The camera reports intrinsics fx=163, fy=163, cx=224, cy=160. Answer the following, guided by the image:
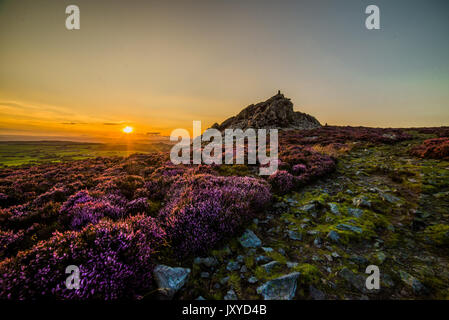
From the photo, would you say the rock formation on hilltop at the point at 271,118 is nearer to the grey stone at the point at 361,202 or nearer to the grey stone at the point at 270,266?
the grey stone at the point at 361,202

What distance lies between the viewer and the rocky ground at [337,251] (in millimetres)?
2555

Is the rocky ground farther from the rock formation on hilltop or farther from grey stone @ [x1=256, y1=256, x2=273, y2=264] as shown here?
the rock formation on hilltop

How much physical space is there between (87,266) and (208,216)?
7.27 feet

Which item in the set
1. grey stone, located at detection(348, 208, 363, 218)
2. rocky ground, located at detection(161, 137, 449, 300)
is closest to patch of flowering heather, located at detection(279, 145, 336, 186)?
rocky ground, located at detection(161, 137, 449, 300)

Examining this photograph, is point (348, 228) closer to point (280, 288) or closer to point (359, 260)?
point (359, 260)

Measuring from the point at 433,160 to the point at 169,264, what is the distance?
12.9 m

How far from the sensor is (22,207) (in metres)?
5.45

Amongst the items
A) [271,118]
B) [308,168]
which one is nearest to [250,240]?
[308,168]

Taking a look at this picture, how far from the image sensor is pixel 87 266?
2420 mm

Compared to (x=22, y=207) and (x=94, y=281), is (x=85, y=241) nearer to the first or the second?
(x=94, y=281)

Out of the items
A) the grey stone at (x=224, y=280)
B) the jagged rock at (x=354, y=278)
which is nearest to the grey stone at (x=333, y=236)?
the jagged rock at (x=354, y=278)

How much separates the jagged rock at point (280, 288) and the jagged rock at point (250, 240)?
0.99 metres

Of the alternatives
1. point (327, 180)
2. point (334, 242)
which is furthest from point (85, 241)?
point (327, 180)
